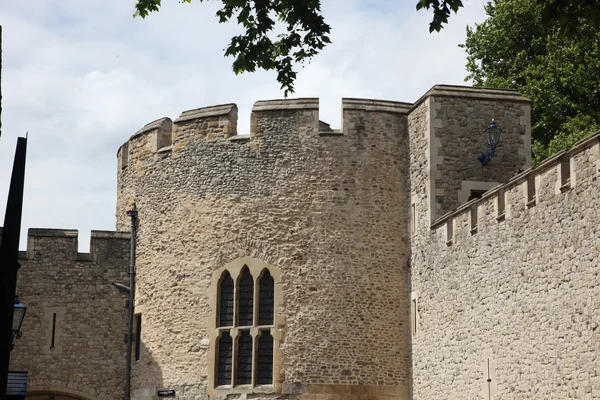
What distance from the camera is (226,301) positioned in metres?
21.0

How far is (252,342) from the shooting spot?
20641mm

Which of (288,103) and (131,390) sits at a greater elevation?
(288,103)

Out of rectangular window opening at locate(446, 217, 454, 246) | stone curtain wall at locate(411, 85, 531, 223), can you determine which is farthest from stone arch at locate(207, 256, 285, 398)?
rectangular window opening at locate(446, 217, 454, 246)

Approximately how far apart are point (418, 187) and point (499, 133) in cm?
161

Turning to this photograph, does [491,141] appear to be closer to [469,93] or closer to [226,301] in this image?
[469,93]

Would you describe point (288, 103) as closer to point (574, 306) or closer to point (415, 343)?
point (415, 343)

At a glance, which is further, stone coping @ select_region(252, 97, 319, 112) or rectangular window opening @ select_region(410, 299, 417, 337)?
stone coping @ select_region(252, 97, 319, 112)

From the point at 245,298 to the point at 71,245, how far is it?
4.50 meters

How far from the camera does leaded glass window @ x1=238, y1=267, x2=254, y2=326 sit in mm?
20906

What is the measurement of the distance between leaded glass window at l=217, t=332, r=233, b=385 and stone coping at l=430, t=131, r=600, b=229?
413 centimetres

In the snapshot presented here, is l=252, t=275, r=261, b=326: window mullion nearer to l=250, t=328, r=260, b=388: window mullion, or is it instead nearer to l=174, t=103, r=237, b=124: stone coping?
l=250, t=328, r=260, b=388: window mullion

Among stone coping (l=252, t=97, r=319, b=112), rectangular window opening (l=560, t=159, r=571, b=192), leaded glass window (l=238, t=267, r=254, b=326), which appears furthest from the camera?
stone coping (l=252, t=97, r=319, b=112)

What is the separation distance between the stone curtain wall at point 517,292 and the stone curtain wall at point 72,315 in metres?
6.37

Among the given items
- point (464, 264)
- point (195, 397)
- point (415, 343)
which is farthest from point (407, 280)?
point (195, 397)
